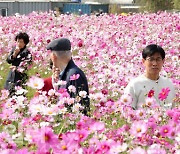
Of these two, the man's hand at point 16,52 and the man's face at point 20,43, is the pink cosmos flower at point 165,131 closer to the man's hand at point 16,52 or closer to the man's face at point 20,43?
the man's face at point 20,43

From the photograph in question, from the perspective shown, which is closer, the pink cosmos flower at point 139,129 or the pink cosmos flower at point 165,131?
the pink cosmos flower at point 139,129

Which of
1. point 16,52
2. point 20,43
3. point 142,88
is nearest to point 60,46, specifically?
point 142,88

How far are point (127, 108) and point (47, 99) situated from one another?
46cm

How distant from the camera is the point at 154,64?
4012 mm

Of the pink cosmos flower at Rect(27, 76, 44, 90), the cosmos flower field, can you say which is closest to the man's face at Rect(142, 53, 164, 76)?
the cosmos flower field

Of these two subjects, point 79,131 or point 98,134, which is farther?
point 98,134

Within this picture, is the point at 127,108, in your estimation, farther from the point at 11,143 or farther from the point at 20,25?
the point at 20,25

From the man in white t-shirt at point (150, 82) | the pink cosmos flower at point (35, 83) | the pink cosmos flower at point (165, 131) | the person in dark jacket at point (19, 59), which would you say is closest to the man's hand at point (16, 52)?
the person in dark jacket at point (19, 59)

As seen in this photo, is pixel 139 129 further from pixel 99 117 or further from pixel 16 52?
pixel 16 52

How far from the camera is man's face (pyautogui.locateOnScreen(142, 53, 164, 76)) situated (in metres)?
4.02

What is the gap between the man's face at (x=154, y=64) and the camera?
4.02 m

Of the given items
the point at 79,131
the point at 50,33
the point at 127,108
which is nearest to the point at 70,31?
the point at 50,33

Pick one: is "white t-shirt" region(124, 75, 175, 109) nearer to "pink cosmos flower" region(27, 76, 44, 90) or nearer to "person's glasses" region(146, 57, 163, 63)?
"person's glasses" region(146, 57, 163, 63)

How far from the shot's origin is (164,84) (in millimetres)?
4016
